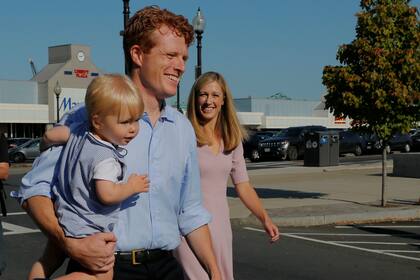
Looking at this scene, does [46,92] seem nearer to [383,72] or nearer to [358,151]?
[358,151]

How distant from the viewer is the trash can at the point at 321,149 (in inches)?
1065

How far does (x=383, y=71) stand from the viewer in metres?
13.4

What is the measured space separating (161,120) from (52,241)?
2.46 ft

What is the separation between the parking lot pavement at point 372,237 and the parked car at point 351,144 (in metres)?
26.2

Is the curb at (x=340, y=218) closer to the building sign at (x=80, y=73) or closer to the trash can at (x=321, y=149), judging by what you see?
the trash can at (x=321, y=149)

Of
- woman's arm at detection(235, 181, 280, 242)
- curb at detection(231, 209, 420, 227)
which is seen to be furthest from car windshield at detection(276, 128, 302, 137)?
woman's arm at detection(235, 181, 280, 242)

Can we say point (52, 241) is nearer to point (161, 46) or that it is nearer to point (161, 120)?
point (161, 120)

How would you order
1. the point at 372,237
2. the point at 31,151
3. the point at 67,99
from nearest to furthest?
1. the point at 372,237
2. the point at 31,151
3. the point at 67,99

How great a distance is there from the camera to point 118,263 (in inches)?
114

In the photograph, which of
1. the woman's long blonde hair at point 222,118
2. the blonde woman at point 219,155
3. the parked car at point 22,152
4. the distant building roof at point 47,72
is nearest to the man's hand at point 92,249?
the blonde woman at point 219,155

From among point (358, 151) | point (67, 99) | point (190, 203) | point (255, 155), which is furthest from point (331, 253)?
point (67, 99)

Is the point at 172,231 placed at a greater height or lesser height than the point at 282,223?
greater

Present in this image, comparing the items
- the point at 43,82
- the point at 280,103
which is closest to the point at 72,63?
the point at 43,82

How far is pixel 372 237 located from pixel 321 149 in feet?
54.7
